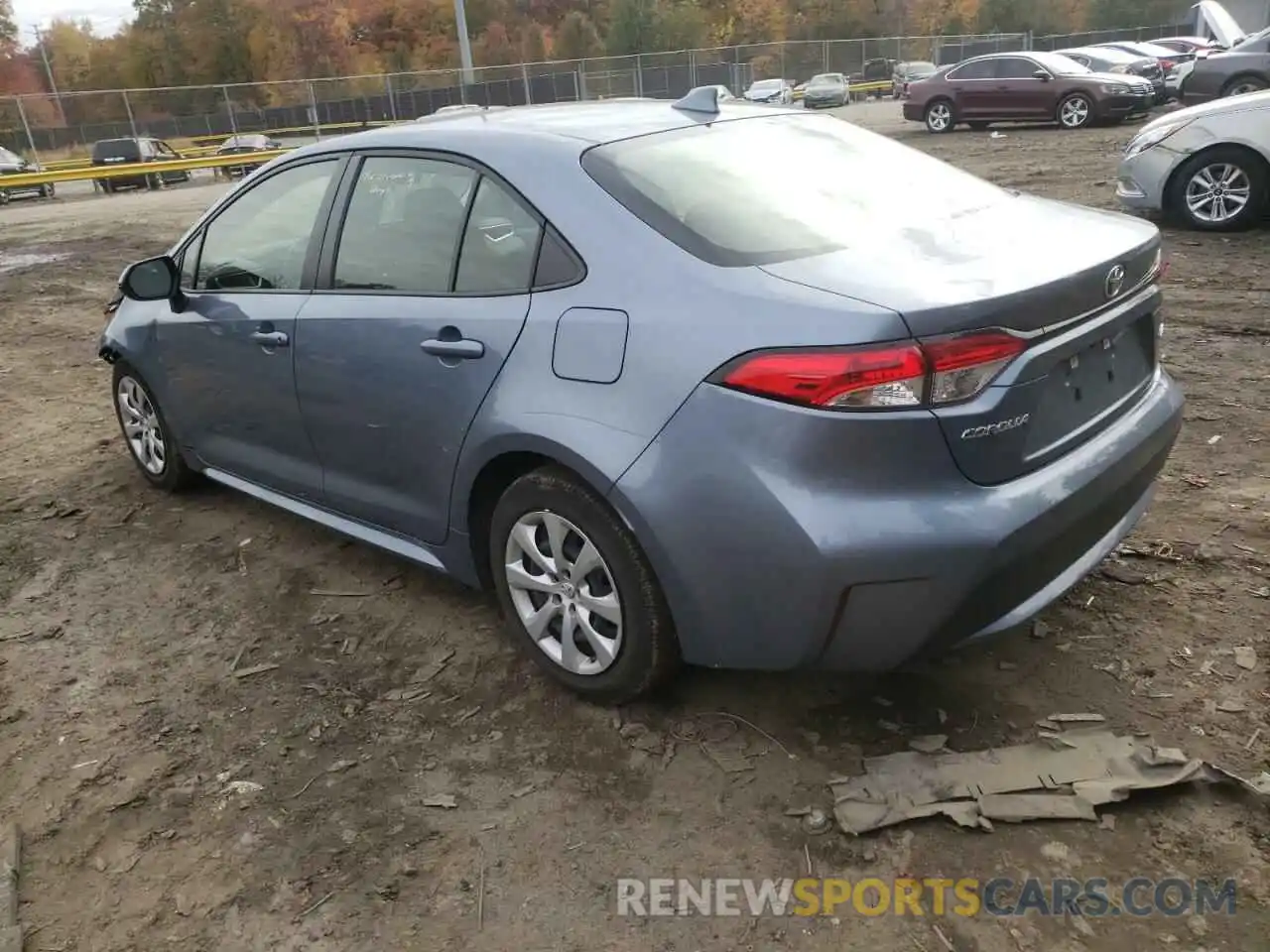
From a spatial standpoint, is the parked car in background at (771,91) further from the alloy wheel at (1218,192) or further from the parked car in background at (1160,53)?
the alloy wheel at (1218,192)

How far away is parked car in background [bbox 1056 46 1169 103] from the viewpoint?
72.7 ft

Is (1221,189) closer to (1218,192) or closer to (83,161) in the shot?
(1218,192)

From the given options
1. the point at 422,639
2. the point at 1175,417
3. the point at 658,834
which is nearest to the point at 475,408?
the point at 422,639

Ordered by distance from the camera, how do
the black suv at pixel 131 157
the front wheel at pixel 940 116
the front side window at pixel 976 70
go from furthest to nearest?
the black suv at pixel 131 157 → the front wheel at pixel 940 116 → the front side window at pixel 976 70

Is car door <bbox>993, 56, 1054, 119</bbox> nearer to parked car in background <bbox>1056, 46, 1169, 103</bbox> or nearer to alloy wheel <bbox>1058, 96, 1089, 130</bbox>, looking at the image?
alloy wheel <bbox>1058, 96, 1089, 130</bbox>

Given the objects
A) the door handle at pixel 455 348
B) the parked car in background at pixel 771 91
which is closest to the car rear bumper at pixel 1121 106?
the parked car in background at pixel 771 91

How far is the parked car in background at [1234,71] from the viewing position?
15.6 meters

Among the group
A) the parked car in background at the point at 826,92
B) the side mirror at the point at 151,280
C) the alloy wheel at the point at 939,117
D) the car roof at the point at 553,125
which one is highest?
the car roof at the point at 553,125

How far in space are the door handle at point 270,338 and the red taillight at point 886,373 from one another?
2.00m

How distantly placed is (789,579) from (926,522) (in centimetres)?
34

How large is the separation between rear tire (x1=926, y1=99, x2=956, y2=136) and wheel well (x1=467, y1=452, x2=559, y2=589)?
2079 cm

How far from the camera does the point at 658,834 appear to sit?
2.54 metres

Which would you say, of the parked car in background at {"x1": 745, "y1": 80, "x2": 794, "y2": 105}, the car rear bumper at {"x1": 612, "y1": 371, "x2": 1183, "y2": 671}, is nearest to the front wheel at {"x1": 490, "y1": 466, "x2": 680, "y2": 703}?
the car rear bumper at {"x1": 612, "y1": 371, "x2": 1183, "y2": 671}

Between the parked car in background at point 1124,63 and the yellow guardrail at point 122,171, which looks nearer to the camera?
the parked car in background at point 1124,63
